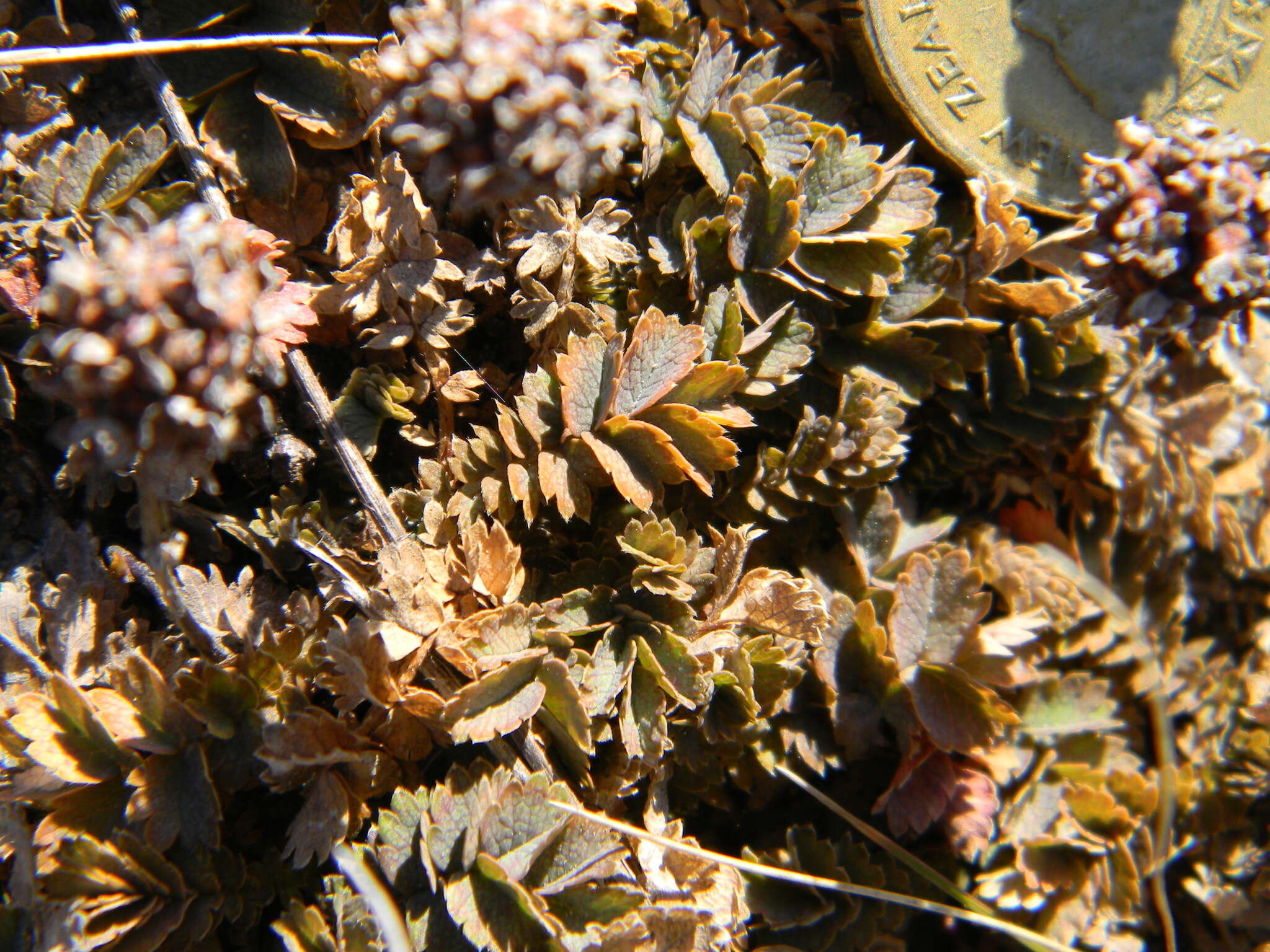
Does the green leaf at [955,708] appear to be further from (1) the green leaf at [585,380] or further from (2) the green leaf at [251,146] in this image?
(2) the green leaf at [251,146]

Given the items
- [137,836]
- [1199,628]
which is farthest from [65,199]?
[1199,628]

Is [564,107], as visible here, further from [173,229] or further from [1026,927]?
[1026,927]

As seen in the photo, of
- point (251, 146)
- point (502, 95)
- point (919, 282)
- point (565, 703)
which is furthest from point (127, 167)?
point (919, 282)

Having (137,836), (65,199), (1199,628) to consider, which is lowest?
(1199,628)

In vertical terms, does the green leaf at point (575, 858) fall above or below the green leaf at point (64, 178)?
below

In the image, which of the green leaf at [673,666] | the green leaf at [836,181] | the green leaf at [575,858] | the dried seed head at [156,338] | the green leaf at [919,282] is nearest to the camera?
the dried seed head at [156,338]

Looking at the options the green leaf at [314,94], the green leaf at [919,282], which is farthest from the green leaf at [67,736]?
the green leaf at [919,282]
